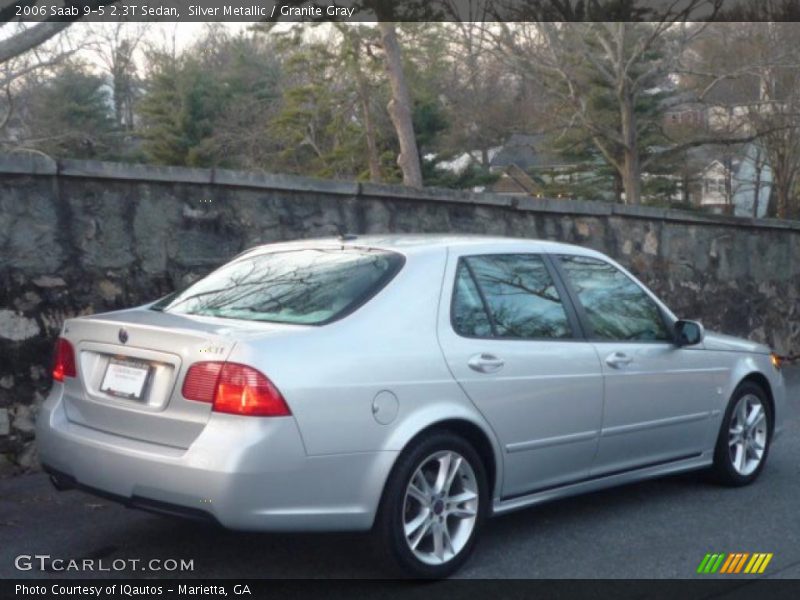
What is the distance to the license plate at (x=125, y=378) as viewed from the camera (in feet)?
16.3

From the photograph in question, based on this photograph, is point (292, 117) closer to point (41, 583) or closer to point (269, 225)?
point (269, 225)

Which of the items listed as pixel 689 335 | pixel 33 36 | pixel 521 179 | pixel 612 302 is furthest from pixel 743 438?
pixel 521 179

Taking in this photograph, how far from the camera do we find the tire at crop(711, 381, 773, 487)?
705cm

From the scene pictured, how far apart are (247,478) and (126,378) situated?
0.86m

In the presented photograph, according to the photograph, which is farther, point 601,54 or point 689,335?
point 601,54

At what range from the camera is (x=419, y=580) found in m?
5.11

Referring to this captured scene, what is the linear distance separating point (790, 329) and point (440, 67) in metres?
11.2

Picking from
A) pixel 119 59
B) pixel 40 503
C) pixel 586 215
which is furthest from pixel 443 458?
pixel 119 59

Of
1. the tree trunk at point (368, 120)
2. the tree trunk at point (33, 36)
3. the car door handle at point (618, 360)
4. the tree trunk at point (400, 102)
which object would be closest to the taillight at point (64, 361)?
the car door handle at point (618, 360)

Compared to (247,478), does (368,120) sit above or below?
above

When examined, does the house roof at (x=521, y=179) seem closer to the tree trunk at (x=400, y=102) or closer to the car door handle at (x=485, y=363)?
the tree trunk at (x=400, y=102)

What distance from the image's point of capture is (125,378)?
506 centimetres

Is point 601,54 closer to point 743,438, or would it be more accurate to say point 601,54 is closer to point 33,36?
point 33,36

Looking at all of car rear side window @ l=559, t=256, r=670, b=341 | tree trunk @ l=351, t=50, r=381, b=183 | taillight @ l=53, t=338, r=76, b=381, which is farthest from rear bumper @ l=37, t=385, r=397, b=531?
tree trunk @ l=351, t=50, r=381, b=183
